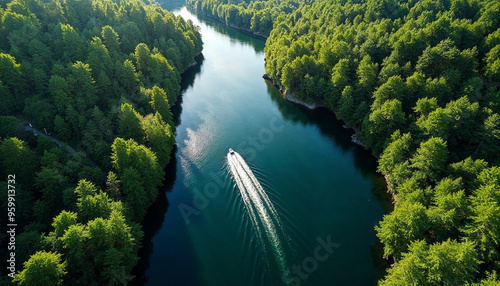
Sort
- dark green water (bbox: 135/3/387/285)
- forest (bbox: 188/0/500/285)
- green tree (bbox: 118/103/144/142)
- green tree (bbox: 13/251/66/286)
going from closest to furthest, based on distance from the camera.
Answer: green tree (bbox: 13/251/66/286), forest (bbox: 188/0/500/285), dark green water (bbox: 135/3/387/285), green tree (bbox: 118/103/144/142)

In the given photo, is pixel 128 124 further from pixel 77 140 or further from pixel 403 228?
pixel 403 228

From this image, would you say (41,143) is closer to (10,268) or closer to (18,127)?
(18,127)

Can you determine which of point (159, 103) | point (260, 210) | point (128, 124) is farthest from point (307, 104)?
point (128, 124)

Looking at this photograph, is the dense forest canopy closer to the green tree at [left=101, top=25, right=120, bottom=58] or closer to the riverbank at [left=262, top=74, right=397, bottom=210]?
the riverbank at [left=262, top=74, right=397, bottom=210]

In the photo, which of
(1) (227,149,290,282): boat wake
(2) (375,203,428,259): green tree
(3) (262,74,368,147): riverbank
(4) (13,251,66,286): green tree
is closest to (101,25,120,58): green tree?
(3) (262,74,368,147): riverbank

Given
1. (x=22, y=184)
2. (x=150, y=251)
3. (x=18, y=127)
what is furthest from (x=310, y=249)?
(x=18, y=127)

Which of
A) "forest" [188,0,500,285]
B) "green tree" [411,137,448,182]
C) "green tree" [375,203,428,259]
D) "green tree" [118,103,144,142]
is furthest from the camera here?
"green tree" [118,103,144,142]
